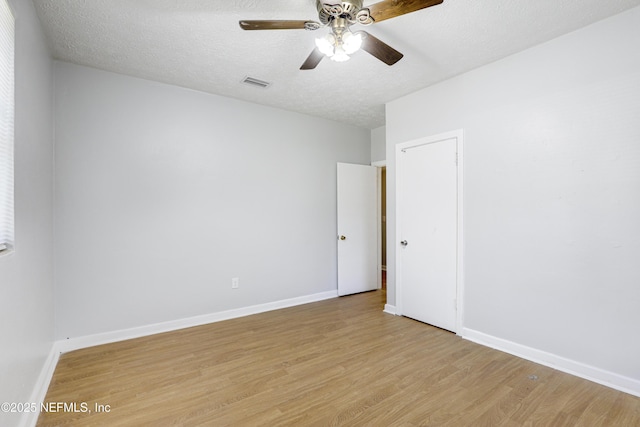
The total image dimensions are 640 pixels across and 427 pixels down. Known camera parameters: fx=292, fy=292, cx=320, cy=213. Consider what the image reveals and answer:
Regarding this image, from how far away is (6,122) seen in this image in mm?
1493

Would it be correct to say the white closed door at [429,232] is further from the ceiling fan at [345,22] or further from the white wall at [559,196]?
the ceiling fan at [345,22]

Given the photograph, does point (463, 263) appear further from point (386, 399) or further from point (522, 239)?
point (386, 399)

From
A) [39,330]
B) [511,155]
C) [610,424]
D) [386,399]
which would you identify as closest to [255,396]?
[386,399]

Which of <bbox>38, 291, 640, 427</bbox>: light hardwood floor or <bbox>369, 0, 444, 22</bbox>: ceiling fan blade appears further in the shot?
<bbox>38, 291, 640, 427</bbox>: light hardwood floor

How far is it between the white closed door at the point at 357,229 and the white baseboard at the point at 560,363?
1.90m

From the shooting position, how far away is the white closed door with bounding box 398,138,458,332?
3.14m

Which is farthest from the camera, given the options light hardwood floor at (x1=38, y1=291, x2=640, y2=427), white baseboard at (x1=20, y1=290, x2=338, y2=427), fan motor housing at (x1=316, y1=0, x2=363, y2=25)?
white baseboard at (x1=20, y1=290, x2=338, y2=427)

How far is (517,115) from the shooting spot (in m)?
2.64

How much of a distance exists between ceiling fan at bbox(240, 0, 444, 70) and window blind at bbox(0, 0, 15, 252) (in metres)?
1.16

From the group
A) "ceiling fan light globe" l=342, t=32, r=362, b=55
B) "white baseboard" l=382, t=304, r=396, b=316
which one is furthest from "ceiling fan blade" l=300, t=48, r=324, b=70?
"white baseboard" l=382, t=304, r=396, b=316

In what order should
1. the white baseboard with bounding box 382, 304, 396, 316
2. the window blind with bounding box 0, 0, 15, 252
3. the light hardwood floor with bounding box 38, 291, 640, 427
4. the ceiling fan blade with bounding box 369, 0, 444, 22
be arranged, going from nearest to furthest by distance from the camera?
1. the window blind with bounding box 0, 0, 15, 252
2. the ceiling fan blade with bounding box 369, 0, 444, 22
3. the light hardwood floor with bounding box 38, 291, 640, 427
4. the white baseboard with bounding box 382, 304, 396, 316

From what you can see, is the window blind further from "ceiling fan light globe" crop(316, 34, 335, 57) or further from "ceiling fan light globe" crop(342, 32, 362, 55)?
"ceiling fan light globe" crop(342, 32, 362, 55)

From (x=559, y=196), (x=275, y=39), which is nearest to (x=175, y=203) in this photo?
(x=275, y=39)

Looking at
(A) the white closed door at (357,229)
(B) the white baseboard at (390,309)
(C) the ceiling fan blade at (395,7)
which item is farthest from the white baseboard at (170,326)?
(C) the ceiling fan blade at (395,7)
